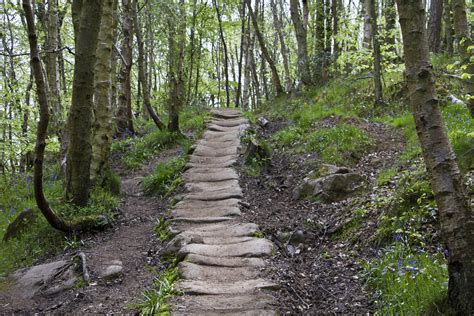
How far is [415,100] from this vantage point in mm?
3217

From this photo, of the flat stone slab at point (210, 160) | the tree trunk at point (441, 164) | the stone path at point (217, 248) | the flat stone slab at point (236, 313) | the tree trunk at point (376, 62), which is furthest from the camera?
the tree trunk at point (376, 62)

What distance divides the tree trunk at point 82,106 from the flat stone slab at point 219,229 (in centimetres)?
186

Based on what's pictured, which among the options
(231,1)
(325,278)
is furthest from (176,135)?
(231,1)

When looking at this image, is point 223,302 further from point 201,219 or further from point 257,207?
point 257,207

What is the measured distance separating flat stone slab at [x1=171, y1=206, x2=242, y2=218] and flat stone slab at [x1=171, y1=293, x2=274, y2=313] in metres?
2.48

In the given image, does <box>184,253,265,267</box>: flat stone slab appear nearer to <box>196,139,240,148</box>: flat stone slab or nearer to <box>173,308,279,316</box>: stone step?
<box>173,308,279,316</box>: stone step

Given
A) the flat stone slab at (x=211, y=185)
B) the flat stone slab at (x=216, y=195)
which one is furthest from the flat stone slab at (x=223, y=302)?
the flat stone slab at (x=211, y=185)

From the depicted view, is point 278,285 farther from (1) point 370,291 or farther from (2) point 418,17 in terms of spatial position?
(2) point 418,17

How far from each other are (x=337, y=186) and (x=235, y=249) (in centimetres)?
232

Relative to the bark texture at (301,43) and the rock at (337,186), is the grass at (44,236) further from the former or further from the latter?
the bark texture at (301,43)

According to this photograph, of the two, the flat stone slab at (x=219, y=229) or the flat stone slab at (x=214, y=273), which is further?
the flat stone slab at (x=219, y=229)

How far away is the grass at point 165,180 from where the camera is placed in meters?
8.41

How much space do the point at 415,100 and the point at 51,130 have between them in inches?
613

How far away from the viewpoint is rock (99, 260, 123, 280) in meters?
5.14
